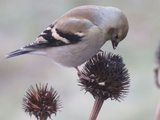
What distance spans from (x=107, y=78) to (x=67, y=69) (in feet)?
12.6

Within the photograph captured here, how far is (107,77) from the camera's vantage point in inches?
102

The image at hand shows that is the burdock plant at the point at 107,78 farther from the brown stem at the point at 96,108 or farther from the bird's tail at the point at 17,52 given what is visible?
the bird's tail at the point at 17,52

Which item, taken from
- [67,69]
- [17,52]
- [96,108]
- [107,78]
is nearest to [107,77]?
[107,78]

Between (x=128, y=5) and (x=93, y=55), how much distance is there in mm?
6060

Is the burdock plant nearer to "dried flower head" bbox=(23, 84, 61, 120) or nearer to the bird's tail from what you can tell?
"dried flower head" bbox=(23, 84, 61, 120)

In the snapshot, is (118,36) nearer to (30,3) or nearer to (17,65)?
(17,65)

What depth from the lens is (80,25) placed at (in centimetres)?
287

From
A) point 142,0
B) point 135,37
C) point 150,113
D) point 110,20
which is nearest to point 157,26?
point 135,37

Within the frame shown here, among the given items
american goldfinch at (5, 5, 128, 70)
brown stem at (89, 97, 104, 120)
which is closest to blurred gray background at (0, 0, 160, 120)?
american goldfinch at (5, 5, 128, 70)

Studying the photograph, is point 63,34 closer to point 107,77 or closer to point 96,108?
point 107,77

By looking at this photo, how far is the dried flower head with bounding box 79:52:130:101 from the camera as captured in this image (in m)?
2.55

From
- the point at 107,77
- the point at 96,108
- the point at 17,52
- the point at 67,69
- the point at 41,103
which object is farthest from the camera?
the point at 67,69

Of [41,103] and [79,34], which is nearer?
[41,103]

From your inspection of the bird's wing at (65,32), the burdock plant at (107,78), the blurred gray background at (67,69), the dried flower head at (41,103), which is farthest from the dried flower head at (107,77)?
the blurred gray background at (67,69)
